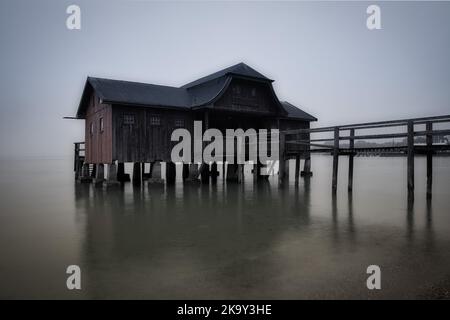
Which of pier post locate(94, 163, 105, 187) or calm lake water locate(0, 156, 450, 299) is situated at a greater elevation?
pier post locate(94, 163, 105, 187)

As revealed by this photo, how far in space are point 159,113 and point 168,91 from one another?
3137 millimetres

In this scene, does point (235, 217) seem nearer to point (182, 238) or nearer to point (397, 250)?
point (182, 238)

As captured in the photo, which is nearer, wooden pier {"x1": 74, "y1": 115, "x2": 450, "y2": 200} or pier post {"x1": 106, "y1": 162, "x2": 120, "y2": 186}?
wooden pier {"x1": 74, "y1": 115, "x2": 450, "y2": 200}

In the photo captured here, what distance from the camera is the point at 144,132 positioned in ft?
66.4

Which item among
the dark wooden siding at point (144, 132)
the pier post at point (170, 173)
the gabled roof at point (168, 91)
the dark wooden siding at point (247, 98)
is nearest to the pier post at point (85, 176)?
the gabled roof at point (168, 91)

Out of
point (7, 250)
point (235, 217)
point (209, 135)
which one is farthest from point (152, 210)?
point (209, 135)

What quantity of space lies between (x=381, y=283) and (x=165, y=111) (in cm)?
1788

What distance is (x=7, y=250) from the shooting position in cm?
712

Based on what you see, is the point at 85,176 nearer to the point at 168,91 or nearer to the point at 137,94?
the point at 137,94

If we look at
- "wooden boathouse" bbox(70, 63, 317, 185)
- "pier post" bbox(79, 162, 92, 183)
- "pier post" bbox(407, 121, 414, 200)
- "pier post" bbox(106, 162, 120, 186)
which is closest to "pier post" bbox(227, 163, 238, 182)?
"wooden boathouse" bbox(70, 63, 317, 185)

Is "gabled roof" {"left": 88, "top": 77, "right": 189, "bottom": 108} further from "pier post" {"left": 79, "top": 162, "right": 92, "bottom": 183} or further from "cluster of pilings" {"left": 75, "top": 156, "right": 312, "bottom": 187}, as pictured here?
"pier post" {"left": 79, "top": 162, "right": 92, "bottom": 183}

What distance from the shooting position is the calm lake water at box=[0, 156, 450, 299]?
15.7 feet

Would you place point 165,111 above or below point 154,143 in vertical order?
above

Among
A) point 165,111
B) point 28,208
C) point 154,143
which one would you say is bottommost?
point 28,208
